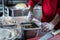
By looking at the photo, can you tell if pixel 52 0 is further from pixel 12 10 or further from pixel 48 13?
pixel 12 10

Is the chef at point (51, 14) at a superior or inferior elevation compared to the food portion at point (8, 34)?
superior

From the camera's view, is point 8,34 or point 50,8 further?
point 50,8

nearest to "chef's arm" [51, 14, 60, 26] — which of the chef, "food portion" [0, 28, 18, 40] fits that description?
the chef

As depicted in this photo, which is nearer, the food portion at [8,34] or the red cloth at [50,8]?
the food portion at [8,34]

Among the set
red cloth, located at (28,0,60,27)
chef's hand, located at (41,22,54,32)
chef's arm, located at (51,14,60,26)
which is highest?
red cloth, located at (28,0,60,27)

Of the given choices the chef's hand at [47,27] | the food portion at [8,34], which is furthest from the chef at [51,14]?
the food portion at [8,34]

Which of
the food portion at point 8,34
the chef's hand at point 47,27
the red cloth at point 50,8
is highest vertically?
the red cloth at point 50,8

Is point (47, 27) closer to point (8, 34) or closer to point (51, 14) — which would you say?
point (51, 14)

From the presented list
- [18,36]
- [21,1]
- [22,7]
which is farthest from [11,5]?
[18,36]

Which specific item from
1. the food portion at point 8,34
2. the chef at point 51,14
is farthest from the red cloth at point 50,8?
the food portion at point 8,34

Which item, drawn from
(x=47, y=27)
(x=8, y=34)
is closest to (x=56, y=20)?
(x=47, y=27)

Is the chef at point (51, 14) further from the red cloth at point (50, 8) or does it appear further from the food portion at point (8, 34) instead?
the food portion at point (8, 34)

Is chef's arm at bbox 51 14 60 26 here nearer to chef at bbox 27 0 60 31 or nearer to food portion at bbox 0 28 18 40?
chef at bbox 27 0 60 31

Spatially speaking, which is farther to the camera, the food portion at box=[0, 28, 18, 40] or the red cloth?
the red cloth
